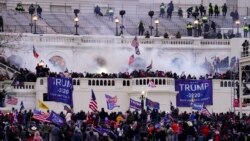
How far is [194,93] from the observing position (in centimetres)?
8312

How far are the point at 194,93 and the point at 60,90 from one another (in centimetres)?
958

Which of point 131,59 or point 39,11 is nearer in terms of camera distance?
point 131,59

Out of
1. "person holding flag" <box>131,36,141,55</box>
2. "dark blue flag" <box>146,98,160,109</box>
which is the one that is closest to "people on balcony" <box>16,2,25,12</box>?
"person holding flag" <box>131,36,141,55</box>

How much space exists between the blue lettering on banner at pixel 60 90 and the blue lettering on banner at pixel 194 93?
834cm

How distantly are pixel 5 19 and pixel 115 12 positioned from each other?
1618 cm

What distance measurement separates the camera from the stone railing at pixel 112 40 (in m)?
94.0

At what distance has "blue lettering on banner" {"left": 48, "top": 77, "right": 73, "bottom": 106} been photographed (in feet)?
254

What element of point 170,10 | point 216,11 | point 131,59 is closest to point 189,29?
point 170,10

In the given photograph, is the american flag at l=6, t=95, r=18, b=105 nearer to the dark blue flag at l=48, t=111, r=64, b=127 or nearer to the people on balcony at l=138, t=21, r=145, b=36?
the dark blue flag at l=48, t=111, r=64, b=127

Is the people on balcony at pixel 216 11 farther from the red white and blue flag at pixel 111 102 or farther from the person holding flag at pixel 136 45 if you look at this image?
the red white and blue flag at pixel 111 102

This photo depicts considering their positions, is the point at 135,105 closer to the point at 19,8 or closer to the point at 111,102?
the point at 111,102

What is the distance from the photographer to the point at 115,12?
11406 cm

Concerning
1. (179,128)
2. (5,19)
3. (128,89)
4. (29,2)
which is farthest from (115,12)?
(179,128)

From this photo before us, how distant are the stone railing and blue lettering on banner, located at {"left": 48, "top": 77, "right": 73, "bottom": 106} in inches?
594
